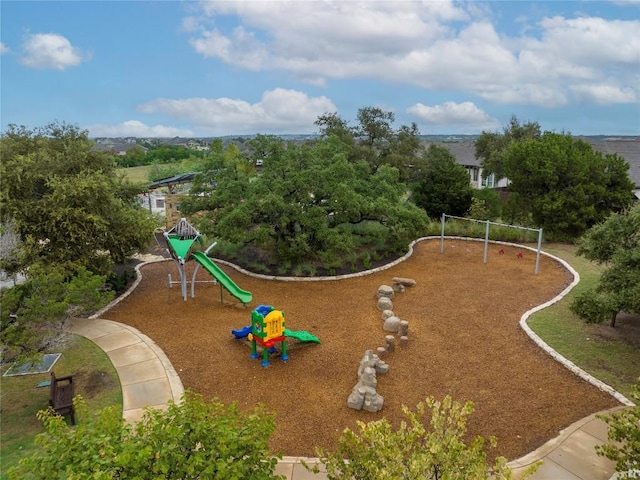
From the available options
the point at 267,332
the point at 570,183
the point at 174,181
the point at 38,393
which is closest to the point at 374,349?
the point at 267,332

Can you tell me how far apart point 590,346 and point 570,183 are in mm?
12189

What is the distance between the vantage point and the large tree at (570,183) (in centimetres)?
1894

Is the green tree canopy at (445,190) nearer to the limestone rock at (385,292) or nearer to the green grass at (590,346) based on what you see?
the green grass at (590,346)

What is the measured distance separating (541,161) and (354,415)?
16389mm

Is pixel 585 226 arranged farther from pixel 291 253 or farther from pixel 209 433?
pixel 209 433

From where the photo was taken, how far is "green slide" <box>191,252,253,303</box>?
→ 12.0 meters

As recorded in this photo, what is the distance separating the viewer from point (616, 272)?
9.02 meters

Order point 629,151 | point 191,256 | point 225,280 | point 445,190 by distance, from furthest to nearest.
Answer: point 629,151 → point 445,190 → point 191,256 → point 225,280

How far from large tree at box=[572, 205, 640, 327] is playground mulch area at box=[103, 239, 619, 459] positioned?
1416mm

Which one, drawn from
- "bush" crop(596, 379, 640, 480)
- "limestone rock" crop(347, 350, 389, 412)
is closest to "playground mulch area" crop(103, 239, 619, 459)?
"limestone rock" crop(347, 350, 389, 412)

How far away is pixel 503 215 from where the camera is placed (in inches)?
864

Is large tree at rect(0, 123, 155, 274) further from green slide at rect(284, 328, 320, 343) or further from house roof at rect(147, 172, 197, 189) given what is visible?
house roof at rect(147, 172, 197, 189)

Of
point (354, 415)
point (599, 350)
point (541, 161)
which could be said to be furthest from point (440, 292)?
point (541, 161)

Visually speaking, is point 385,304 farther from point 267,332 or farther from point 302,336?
point 267,332
